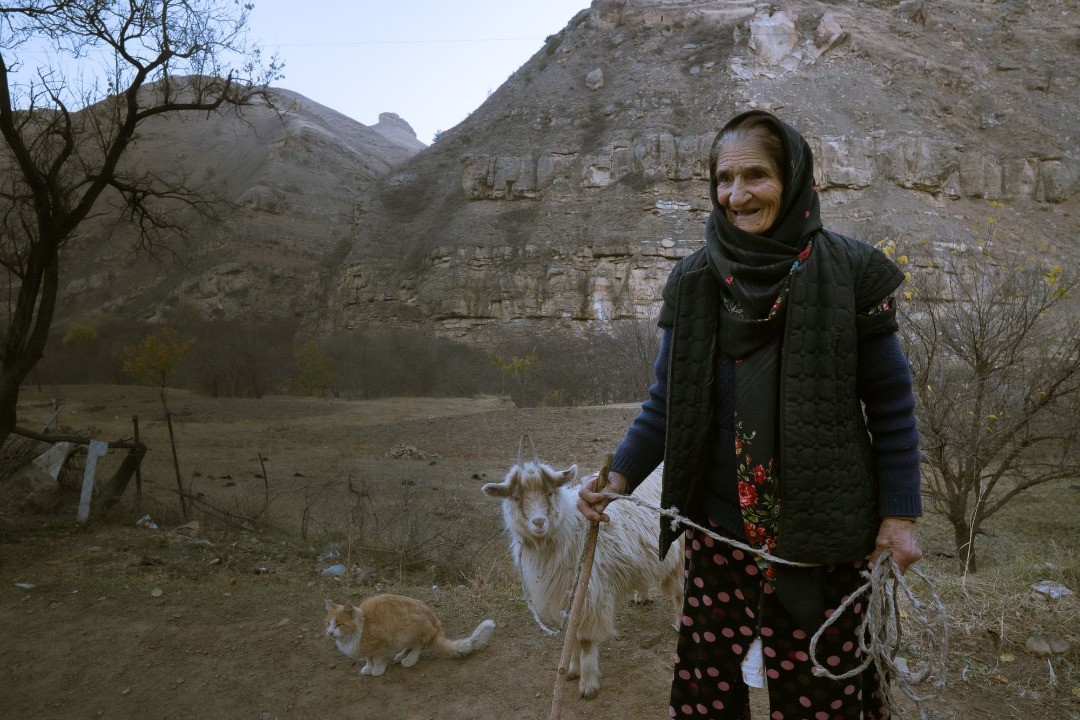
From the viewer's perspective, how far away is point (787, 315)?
163 cm

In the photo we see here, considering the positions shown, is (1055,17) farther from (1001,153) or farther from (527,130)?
(527,130)

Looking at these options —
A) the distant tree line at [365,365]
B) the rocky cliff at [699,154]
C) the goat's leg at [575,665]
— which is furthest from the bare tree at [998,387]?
the rocky cliff at [699,154]

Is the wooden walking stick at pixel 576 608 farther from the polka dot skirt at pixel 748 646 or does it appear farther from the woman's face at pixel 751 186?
the woman's face at pixel 751 186

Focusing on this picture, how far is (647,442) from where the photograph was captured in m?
2.14

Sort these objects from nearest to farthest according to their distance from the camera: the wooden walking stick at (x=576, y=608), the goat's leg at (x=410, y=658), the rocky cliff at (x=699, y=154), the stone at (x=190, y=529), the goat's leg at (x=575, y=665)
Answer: the wooden walking stick at (x=576, y=608), the goat's leg at (x=575, y=665), the goat's leg at (x=410, y=658), the stone at (x=190, y=529), the rocky cliff at (x=699, y=154)

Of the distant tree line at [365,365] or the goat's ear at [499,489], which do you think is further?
the distant tree line at [365,365]

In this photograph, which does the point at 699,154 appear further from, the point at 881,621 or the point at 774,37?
the point at 881,621

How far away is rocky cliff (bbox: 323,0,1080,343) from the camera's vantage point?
44.2m

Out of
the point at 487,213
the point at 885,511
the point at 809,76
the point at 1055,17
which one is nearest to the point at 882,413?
the point at 885,511

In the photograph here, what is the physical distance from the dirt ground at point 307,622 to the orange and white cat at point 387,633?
0.28 feet

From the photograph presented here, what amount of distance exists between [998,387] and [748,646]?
6.73 m

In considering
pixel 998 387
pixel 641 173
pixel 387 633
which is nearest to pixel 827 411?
pixel 387 633

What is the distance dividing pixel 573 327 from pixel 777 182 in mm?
43018

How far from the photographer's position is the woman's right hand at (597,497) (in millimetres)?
2080
